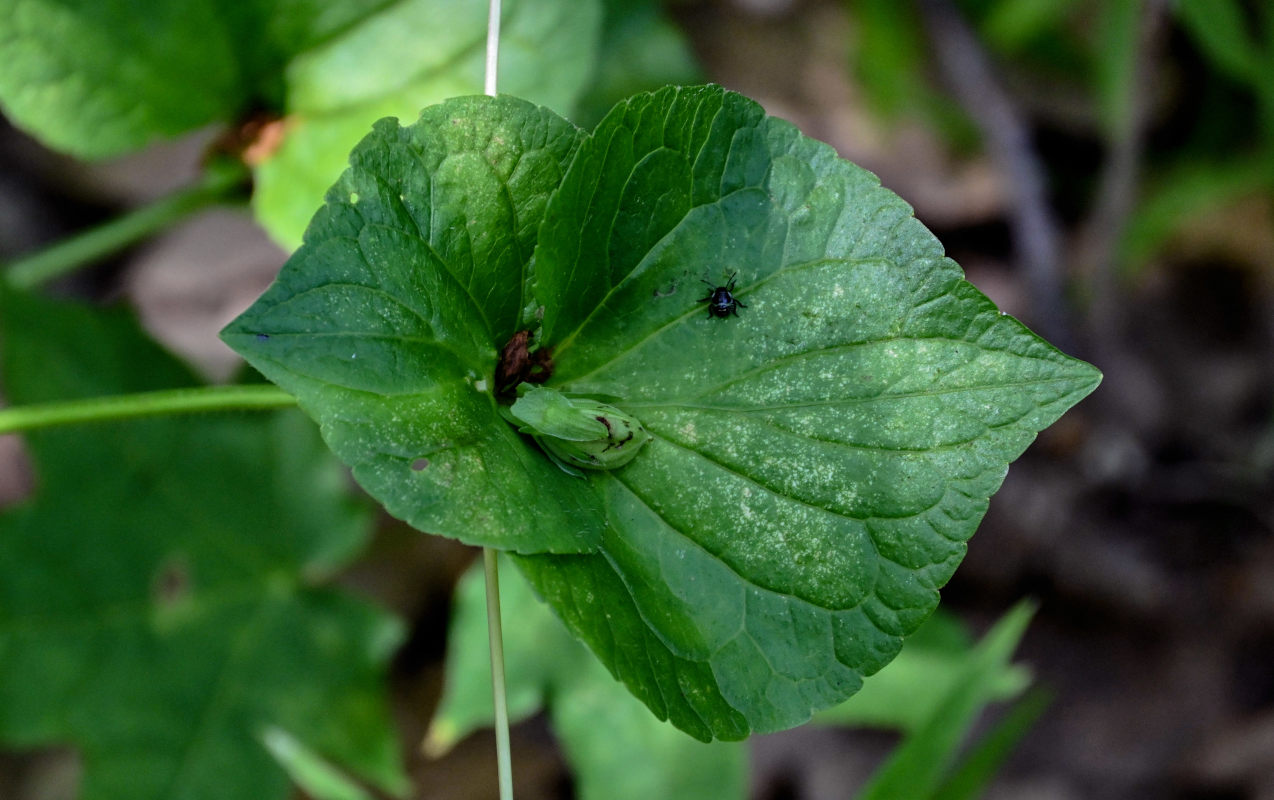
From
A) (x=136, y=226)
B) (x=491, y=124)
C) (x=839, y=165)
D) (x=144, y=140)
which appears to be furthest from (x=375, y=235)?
(x=136, y=226)

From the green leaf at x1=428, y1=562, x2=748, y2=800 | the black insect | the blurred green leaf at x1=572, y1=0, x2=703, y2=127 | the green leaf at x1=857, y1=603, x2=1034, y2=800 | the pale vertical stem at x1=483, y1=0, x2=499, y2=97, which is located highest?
the blurred green leaf at x1=572, y1=0, x2=703, y2=127

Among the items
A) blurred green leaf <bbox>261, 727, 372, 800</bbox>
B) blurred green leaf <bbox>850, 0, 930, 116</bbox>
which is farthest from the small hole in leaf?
blurred green leaf <bbox>850, 0, 930, 116</bbox>

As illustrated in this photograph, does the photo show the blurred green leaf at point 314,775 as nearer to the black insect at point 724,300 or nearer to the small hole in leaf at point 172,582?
the small hole in leaf at point 172,582

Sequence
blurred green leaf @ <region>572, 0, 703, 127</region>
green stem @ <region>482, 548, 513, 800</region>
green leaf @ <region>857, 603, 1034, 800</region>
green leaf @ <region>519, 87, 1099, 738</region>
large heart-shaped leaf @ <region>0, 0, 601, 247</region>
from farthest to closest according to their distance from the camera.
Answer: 1. blurred green leaf @ <region>572, 0, 703, 127</region>
2. green leaf @ <region>857, 603, 1034, 800</region>
3. large heart-shaped leaf @ <region>0, 0, 601, 247</region>
4. green stem @ <region>482, 548, 513, 800</region>
5. green leaf @ <region>519, 87, 1099, 738</region>

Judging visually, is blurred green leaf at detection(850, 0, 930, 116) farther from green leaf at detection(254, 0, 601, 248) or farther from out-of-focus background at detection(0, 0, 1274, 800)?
green leaf at detection(254, 0, 601, 248)

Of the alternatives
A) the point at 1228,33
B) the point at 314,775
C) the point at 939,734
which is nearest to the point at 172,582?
the point at 314,775
